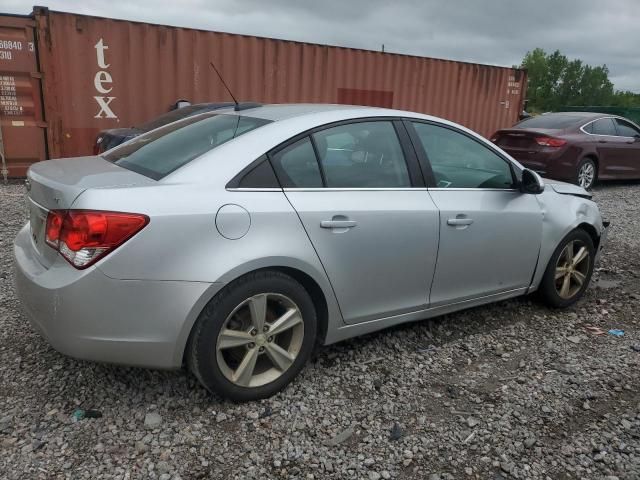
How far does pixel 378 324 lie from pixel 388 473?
3.10ft

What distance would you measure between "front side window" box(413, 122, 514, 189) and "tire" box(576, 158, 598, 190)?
22.4 feet

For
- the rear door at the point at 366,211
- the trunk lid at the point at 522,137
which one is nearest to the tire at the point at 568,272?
the rear door at the point at 366,211

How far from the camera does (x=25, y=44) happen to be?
8.09m

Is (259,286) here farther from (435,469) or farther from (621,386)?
(621,386)

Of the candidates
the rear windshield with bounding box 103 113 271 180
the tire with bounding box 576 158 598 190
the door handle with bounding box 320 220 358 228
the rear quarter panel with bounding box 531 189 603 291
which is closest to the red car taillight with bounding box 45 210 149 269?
the rear windshield with bounding box 103 113 271 180

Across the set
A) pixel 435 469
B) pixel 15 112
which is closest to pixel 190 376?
pixel 435 469

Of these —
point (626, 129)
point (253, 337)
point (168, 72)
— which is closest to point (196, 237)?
point (253, 337)

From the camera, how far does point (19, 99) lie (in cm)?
827

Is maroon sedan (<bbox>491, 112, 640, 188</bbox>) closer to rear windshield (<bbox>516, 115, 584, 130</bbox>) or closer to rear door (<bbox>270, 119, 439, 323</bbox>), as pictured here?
rear windshield (<bbox>516, 115, 584, 130</bbox>)

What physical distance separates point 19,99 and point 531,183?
7.76m

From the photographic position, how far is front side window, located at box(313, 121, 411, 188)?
2875mm

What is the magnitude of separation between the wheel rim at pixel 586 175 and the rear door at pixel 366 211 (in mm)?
7727

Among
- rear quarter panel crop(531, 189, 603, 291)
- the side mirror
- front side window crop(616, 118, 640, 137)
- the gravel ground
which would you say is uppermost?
front side window crop(616, 118, 640, 137)

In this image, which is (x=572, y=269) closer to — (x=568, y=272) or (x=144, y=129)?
(x=568, y=272)
